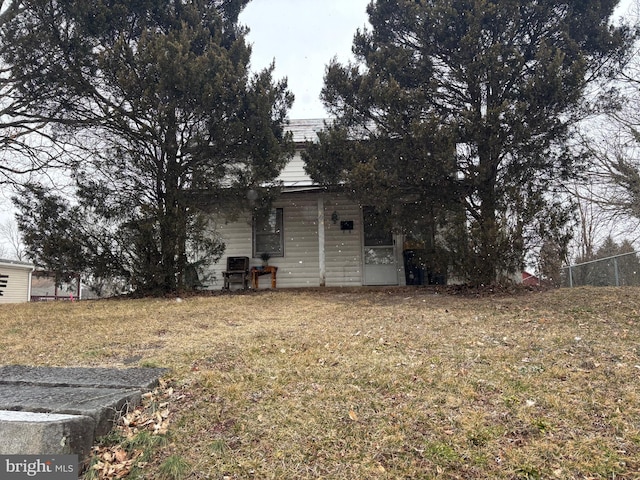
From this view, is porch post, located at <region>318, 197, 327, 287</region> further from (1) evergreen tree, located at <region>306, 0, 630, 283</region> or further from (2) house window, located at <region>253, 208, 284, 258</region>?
(1) evergreen tree, located at <region>306, 0, 630, 283</region>

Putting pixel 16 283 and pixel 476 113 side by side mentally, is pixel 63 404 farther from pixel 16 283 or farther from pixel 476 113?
pixel 16 283

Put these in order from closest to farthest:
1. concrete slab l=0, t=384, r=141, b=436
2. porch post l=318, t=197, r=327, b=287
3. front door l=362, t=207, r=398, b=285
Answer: concrete slab l=0, t=384, r=141, b=436 → porch post l=318, t=197, r=327, b=287 → front door l=362, t=207, r=398, b=285

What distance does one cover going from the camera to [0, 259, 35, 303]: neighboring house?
17391mm

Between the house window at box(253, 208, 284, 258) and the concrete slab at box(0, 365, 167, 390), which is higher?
the house window at box(253, 208, 284, 258)

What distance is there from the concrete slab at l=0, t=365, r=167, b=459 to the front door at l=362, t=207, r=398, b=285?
7.92 m

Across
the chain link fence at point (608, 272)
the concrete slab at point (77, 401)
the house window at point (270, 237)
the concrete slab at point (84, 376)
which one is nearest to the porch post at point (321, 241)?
the house window at point (270, 237)

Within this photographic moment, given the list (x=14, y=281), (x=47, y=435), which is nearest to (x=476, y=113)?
(x=47, y=435)

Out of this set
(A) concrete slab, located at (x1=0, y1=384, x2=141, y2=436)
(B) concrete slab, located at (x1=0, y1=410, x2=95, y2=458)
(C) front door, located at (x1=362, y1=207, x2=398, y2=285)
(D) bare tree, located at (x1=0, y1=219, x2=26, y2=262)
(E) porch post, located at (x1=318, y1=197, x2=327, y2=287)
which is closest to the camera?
(B) concrete slab, located at (x1=0, y1=410, x2=95, y2=458)

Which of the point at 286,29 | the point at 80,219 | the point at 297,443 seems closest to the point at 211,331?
the point at 297,443

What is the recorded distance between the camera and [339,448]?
2355 millimetres

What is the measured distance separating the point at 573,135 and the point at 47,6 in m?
9.57

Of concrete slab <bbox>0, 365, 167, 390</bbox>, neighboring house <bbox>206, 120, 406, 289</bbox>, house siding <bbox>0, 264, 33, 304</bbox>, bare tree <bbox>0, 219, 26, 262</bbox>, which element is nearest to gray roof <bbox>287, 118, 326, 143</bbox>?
neighboring house <bbox>206, 120, 406, 289</bbox>

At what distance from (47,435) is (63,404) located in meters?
0.33

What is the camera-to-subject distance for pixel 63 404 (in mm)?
2650
